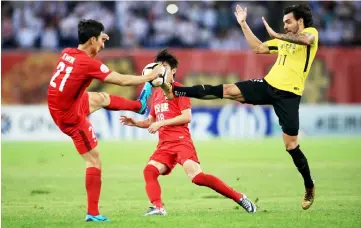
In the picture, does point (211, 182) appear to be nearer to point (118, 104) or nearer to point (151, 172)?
point (151, 172)

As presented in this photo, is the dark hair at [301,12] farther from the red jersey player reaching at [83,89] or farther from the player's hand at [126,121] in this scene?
the player's hand at [126,121]

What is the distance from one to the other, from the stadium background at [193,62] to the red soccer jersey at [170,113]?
1343 cm

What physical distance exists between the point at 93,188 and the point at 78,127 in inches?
28.7

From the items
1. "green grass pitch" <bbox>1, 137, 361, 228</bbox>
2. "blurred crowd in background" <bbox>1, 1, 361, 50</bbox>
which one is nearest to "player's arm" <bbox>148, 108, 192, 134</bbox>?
"green grass pitch" <bbox>1, 137, 361, 228</bbox>

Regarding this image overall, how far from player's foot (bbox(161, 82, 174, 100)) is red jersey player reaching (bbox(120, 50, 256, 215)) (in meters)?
0.08

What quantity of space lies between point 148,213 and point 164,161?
744 millimetres

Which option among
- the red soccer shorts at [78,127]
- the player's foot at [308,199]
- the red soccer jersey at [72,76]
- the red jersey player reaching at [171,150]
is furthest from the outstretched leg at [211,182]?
the red soccer jersey at [72,76]

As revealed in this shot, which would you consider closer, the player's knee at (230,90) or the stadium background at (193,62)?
the player's knee at (230,90)

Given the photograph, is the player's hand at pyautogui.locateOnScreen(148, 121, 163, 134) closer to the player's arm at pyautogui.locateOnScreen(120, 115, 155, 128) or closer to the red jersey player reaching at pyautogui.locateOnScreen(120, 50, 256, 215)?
the red jersey player reaching at pyautogui.locateOnScreen(120, 50, 256, 215)

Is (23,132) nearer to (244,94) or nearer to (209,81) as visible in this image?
(209,81)

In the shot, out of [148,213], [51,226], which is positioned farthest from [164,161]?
[51,226]

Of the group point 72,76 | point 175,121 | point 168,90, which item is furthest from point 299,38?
point 72,76

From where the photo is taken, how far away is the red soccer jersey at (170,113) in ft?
37.8

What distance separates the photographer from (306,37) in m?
11.4
